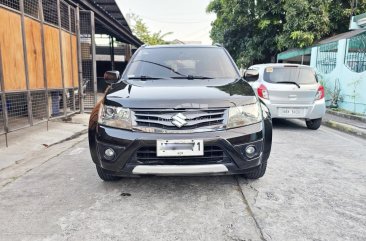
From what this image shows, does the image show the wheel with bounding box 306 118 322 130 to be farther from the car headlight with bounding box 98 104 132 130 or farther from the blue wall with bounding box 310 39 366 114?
the car headlight with bounding box 98 104 132 130

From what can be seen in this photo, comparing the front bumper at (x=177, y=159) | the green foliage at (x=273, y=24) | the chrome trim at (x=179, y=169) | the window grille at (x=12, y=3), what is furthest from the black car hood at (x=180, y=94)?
the green foliage at (x=273, y=24)

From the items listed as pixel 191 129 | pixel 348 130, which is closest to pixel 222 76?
pixel 191 129

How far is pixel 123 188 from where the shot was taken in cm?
327

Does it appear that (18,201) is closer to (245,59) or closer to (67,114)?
(67,114)

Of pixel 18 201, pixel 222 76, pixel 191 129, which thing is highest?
pixel 222 76

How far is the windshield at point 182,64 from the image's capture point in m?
3.84

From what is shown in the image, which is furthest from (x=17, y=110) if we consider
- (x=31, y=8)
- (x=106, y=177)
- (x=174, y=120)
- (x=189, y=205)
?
(x=189, y=205)

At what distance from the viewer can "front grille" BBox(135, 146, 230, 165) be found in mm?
2748

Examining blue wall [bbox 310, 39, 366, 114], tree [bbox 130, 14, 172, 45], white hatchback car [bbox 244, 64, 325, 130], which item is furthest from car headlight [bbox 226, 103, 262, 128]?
tree [bbox 130, 14, 172, 45]

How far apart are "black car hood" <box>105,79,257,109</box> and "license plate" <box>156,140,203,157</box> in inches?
12.8

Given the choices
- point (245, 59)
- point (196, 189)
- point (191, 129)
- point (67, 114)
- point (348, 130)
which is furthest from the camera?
point (245, 59)

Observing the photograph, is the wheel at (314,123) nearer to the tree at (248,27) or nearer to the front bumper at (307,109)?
the front bumper at (307,109)

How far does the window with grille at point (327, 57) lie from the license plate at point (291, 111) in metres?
5.14

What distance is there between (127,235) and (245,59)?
17297 millimetres
